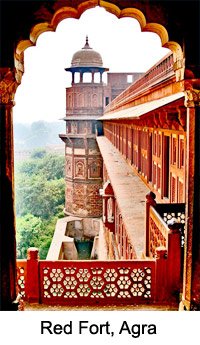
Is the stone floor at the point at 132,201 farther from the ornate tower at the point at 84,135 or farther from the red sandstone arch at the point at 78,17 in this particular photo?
the ornate tower at the point at 84,135

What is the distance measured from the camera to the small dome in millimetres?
29434

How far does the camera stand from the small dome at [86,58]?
29.4 m

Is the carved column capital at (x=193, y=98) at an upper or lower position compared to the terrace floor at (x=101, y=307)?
upper

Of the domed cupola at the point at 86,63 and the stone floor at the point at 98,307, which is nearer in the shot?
the stone floor at the point at 98,307

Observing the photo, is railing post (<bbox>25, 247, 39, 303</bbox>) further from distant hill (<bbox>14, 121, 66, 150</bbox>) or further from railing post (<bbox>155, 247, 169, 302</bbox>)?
distant hill (<bbox>14, 121, 66, 150</bbox>)

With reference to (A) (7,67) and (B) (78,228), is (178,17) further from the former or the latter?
(B) (78,228)

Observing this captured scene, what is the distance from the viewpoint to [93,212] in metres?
29.0

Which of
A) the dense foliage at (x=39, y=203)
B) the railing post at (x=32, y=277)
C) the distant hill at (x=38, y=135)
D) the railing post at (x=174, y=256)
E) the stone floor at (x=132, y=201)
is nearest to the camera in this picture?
the railing post at (x=174, y=256)

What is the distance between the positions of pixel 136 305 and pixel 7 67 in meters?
2.62

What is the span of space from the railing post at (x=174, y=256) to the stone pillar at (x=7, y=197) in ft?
5.16

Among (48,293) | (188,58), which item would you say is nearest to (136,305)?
(48,293)

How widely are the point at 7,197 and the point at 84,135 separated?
26078 millimetres

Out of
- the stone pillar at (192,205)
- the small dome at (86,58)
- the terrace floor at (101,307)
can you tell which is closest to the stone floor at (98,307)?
the terrace floor at (101,307)

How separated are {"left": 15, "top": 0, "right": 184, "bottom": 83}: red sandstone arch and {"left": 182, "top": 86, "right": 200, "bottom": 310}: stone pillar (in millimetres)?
278
